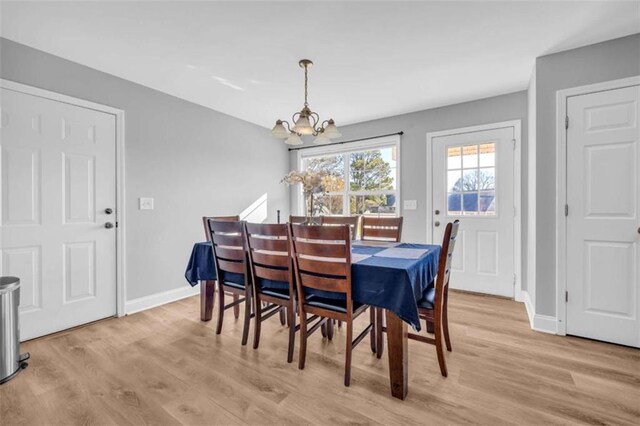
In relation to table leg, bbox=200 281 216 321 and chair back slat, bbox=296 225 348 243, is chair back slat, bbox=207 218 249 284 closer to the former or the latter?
table leg, bbox=200 281 216 321

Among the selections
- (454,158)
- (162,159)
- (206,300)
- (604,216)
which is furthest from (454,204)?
(162,159)

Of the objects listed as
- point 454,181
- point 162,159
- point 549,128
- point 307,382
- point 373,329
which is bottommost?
point 307,382

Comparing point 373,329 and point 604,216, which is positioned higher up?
point 604,216

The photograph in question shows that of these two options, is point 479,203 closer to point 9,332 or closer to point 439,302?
point 439,302

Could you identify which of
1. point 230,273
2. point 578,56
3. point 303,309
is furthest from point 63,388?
point 578,56

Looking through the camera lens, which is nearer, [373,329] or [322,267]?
[322,267]

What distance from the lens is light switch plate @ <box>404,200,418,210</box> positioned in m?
3.86

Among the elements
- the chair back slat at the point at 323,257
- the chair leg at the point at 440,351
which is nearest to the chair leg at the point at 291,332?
the chair back slat at the point at 323,257

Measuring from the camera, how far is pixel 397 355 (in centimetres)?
161

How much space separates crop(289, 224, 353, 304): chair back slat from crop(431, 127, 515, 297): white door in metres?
2.45

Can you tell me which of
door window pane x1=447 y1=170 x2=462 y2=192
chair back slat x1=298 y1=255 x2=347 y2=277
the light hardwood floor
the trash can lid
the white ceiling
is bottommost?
the light hardwood floor

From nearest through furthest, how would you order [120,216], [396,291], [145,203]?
[396,291], [120,216], [145,203]

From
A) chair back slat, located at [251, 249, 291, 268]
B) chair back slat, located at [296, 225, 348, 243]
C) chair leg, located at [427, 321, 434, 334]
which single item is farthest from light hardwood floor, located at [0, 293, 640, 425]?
chair back slat, located at [296, 225, 348, 243]

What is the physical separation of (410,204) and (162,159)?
10.1 ft
